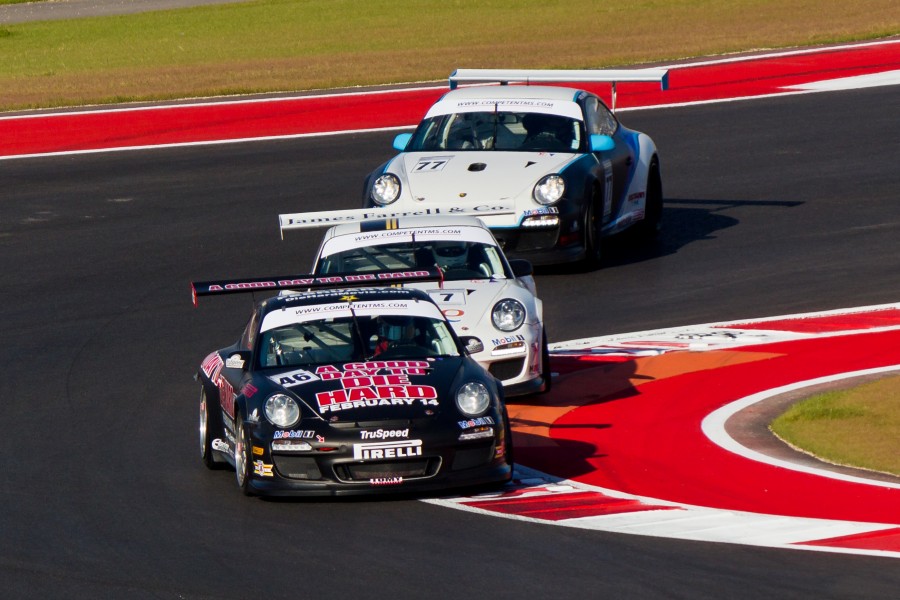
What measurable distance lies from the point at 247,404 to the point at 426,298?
1779 millimetres

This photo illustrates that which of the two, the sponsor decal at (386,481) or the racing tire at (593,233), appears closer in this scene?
the sponsor decal at (386,481)

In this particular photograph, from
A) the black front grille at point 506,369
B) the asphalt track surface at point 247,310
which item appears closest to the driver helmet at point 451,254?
the black front grille at point 506,369

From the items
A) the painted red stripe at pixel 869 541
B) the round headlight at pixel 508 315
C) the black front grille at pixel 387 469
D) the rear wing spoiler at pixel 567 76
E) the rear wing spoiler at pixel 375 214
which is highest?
the rear wing spoiler at pixel 567 76

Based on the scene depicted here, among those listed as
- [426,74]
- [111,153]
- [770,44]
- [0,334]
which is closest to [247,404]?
[0,334]

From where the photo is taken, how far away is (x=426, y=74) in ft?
102

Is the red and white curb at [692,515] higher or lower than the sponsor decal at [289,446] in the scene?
Answer: lower

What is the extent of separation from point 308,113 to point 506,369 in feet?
50.0

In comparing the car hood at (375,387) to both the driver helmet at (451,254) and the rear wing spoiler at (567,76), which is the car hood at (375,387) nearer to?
the driver helmet at (451,254)

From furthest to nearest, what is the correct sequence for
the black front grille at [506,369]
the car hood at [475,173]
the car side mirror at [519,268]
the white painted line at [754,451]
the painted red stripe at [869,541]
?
the car hood at [475,173] < the car side mirror at [519,268] < the black front grille at [506,369] < the white painted line at [754,451] < the painted red stripe at [869,541]

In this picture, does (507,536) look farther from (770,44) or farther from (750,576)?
(770,44)

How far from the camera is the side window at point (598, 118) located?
17.7 metres

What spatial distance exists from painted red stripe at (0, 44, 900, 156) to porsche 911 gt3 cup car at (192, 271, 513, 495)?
14.7m

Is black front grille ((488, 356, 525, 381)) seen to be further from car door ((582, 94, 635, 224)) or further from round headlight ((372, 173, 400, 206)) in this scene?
car door ((582, 94, 635, 224))

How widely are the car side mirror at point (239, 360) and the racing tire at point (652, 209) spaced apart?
29.0 feet
